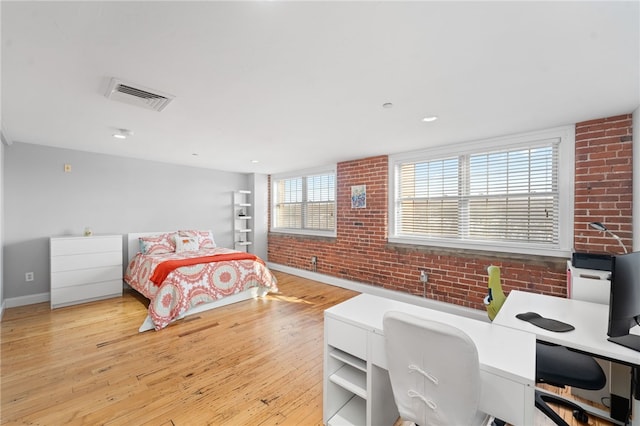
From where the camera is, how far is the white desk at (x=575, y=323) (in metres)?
1.34

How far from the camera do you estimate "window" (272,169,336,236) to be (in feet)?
17.3

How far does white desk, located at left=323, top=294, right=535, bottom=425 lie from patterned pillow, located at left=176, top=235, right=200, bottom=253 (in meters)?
3.78

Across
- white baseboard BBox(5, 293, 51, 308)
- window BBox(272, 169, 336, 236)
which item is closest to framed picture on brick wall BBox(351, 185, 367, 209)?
window BBox(272, 169, 336, 236)

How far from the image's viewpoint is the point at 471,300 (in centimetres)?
341

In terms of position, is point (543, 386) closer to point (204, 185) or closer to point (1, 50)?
point (1, 50)

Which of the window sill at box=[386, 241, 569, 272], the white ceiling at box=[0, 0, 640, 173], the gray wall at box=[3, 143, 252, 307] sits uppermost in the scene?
the white ceiling at box=[0, 0, 640, 173]

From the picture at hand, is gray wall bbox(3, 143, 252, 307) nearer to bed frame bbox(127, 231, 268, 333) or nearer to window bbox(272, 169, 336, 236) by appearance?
bed frame bbox(127, 231, 268, 333)

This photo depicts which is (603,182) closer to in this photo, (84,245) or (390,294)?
(390,294)

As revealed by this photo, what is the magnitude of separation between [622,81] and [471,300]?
2.55 metres

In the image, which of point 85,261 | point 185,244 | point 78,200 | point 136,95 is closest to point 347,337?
point 136,95

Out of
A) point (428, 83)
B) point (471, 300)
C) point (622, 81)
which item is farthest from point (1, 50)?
point (471, 300)

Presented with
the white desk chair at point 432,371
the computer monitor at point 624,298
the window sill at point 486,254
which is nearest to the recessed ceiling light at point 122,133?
the white desk chair at point 432,371

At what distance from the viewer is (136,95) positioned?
216 centimetres

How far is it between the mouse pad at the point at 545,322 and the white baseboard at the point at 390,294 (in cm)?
174
